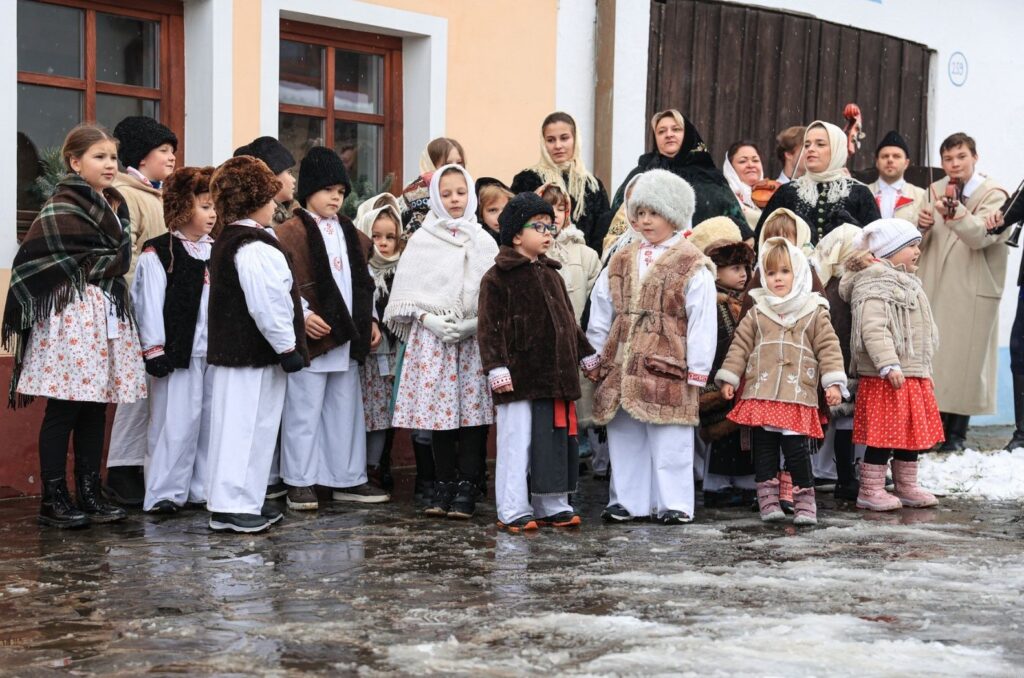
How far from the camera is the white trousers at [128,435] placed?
689 centimetres

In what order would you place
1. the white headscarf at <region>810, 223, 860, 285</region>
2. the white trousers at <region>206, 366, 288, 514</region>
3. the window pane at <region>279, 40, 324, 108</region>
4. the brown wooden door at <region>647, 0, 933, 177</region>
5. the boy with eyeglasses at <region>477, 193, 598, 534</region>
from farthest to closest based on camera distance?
1. the brown wooden door at <region>647, 0, 933, 177</region>
2. the window pane at <region>279, 40, 324, 108</region>
3. the white headscarf at <region>810, 223, 860, 285</region>
4. the boy with eyeglasses at <region>477, 193, 598, 534</region>
5. the white trousers at <region>206, 366, 288, 514</region>

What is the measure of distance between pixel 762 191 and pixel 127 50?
13.1ft

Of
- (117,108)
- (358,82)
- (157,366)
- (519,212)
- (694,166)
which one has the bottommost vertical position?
(157,366)

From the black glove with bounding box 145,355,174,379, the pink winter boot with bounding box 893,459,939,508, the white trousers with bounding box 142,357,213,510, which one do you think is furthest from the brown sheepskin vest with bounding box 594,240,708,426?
the black glove with bounding box 145,355,174,379

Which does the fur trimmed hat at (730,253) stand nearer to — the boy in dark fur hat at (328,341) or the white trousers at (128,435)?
the boy in dark fur hat at (328,341)

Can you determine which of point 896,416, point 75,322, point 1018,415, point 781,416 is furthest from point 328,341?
point 1018,415

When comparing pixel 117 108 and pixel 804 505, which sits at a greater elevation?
pixel 117 108

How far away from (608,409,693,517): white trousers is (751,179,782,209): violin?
2.83 m

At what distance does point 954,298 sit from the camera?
943 centimetres

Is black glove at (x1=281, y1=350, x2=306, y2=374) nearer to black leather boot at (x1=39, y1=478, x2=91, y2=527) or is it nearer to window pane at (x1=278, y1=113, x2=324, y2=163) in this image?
black leather boot at (x1=39, y1=478, x2=91, y2=527)

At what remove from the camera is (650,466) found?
22.1 ft

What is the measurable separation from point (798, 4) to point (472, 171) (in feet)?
10.8

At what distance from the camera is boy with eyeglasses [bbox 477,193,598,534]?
6.36m

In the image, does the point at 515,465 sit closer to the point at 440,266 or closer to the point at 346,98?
the point at 440,266
